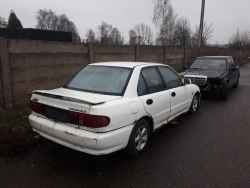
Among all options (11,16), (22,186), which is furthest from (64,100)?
(11,16)

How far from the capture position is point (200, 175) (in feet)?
9.21

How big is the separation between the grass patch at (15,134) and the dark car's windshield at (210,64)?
663 centimetres

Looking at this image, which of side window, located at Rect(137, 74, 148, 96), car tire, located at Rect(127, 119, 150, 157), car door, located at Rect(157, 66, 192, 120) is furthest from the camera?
car door, located at Rect(157, 66, 192, 120)

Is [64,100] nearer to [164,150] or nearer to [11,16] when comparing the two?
[164,150]

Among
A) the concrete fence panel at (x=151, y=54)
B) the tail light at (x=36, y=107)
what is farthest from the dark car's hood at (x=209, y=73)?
the tail light at (x=36, y=107)

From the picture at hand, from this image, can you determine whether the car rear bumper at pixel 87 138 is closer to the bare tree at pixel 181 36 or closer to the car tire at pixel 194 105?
the car tire at pixel 194 105

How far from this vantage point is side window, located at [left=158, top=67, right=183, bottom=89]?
13.9ft

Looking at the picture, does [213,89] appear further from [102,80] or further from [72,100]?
[72,100]

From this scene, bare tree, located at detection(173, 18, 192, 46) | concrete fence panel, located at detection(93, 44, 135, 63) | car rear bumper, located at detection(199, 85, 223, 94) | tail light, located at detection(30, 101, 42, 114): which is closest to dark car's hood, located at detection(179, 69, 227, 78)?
car rear bumper, located at detection(199, 85, 223, 94)

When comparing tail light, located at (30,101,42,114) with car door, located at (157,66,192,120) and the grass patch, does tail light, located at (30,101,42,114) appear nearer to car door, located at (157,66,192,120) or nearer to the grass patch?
the grass patch

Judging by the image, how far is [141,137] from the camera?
336 cm

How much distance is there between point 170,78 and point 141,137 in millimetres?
1660

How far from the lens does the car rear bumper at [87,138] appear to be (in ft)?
8.71

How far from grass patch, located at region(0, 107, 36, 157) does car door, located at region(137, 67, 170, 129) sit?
2169 millimetres
